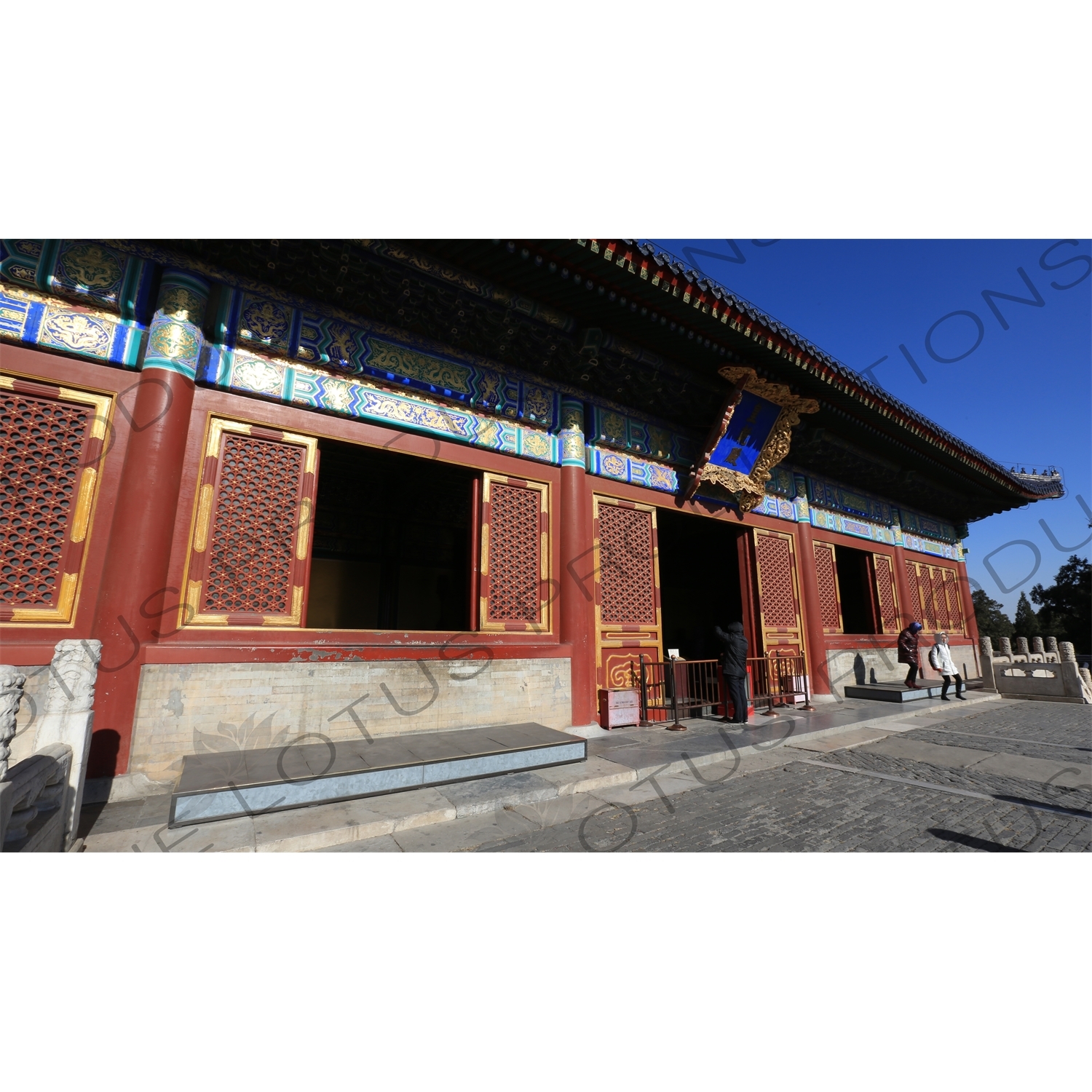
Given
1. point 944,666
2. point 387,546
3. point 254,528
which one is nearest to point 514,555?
point 254,528

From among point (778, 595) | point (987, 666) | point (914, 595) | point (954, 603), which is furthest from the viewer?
point (954, 603)

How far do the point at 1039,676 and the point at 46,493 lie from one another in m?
15.9

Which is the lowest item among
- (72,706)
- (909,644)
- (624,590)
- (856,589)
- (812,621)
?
(72,706)

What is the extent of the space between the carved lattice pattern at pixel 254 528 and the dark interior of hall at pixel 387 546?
3518mm

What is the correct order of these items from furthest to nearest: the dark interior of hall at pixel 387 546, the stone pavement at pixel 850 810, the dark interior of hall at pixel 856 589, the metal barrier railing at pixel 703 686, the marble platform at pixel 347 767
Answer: the dark interior of hall at pixel 856 589, the dark interior of hall at pixel 387 546, the metal barrier railing at pixel 703 686, the marble platform at pixel 347 767, the stone pavement at pixel 850 810

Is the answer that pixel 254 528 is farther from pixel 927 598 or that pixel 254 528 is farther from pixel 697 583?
pixel 927 598

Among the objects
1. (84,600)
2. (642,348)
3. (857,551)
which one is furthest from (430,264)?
(857,551)

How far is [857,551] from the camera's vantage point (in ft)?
38.5

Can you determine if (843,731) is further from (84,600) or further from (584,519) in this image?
(84,600)

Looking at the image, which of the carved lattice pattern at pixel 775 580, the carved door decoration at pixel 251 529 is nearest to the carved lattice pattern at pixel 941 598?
the carved lattice pattern at pixel 775 580

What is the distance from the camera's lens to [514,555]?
244 inches

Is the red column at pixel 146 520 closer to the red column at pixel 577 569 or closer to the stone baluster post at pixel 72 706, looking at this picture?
the stone baluster post at pixel 72 706

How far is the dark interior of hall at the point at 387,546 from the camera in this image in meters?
9.07

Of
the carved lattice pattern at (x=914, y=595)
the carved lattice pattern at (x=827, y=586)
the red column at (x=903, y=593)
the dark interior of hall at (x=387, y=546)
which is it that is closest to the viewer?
the dark interior of hall at (x=387, y=546)
